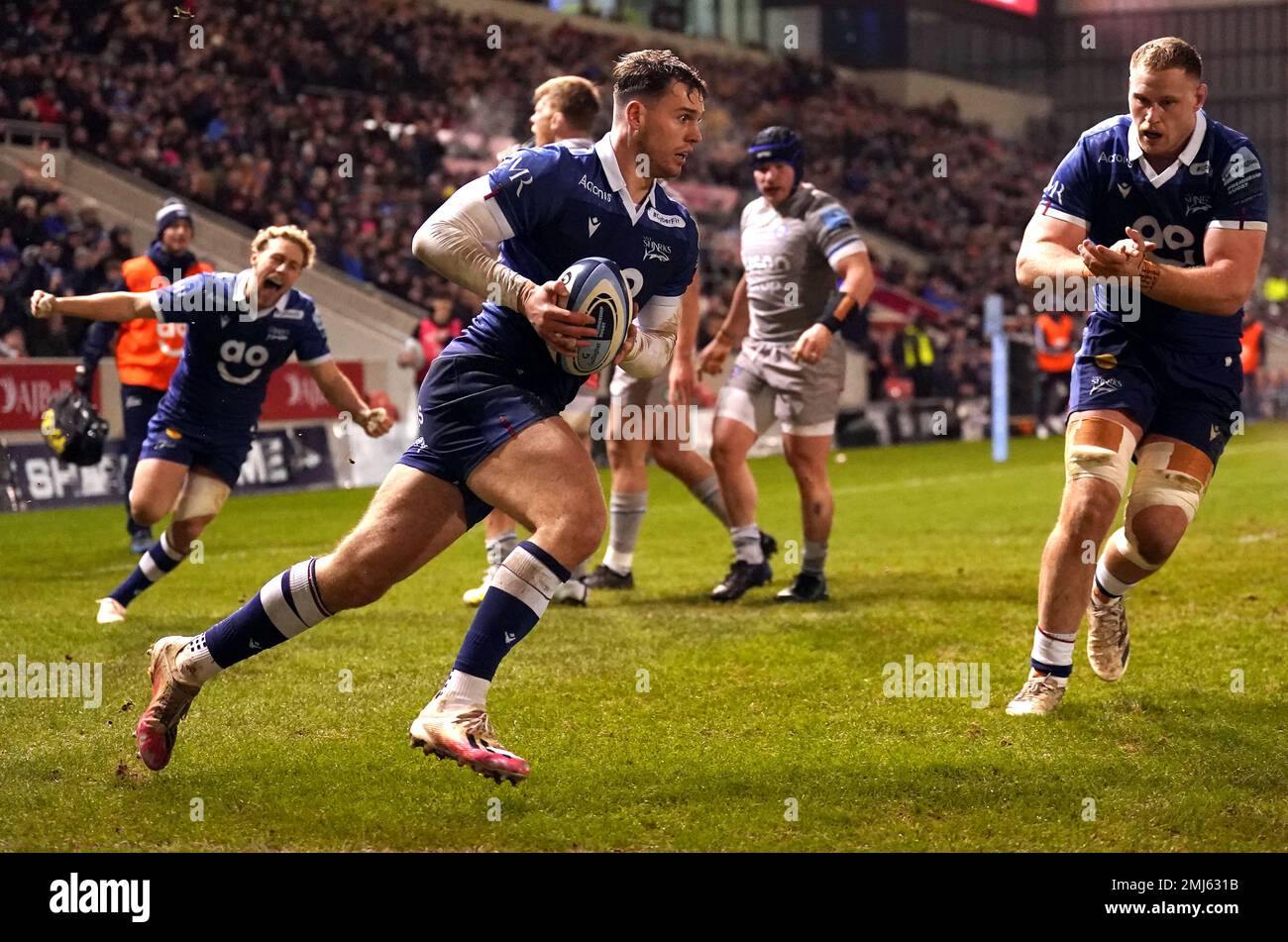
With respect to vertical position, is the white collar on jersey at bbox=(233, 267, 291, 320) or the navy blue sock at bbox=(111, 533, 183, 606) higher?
the white collar on jersey at bbox=(233, 267, 291, 320)

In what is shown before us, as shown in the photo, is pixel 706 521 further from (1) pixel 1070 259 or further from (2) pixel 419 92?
(2) pixel 419 92

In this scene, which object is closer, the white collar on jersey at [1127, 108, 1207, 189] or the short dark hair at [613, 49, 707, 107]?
the short dark hair at [613, 49, 707, 107]

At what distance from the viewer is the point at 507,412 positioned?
4523 millimetres

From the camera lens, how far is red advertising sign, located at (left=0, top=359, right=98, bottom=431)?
1410 cm

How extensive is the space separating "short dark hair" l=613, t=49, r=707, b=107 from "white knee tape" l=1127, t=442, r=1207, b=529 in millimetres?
2203

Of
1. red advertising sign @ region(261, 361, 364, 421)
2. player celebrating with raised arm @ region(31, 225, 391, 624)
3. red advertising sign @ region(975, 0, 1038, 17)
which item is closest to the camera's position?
player celebrating with raised arm @ region(31, 225, 391, 624)

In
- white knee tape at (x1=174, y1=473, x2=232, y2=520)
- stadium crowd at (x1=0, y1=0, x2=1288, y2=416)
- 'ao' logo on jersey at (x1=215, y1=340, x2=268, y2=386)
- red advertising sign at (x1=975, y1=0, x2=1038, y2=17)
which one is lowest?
white knee tape at (x1=174, y1=473, x2=232, y2=520)

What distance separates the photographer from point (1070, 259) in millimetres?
5309

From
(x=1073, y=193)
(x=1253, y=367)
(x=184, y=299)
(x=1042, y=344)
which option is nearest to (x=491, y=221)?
(x=1073, y=193)

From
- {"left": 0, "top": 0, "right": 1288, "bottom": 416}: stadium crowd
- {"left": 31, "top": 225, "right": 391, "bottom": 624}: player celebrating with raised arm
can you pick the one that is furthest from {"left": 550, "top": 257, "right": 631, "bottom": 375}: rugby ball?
{"left": 0, "top": 0, "right": 1288, "bottom": 416}: stadium crowd

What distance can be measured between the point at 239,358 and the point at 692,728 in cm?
363

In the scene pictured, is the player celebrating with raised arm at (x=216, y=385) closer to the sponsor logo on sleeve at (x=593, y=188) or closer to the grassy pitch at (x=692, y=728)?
the grassy pitch at (x=692, y=728)

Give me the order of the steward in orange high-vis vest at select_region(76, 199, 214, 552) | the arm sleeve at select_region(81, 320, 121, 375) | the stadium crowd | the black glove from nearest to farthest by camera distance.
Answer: the black glove, the steward in orange high-vis vest at select_region(76, 199, 214, 552), the arm sleeve at select_region(81, 320, 121, 375), the stadium crowd

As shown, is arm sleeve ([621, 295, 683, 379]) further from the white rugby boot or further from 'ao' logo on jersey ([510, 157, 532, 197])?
the white rugby boot
